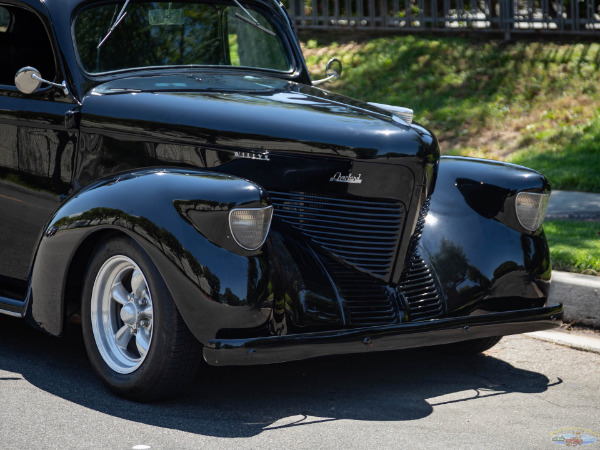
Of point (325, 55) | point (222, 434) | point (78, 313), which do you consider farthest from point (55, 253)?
point (325, 55)

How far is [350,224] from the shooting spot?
4430 millimetres

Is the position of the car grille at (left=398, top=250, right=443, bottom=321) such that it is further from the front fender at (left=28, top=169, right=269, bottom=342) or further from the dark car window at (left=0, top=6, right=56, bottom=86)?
the dark car window at (left=0, top=6, right=56, bottom=86)

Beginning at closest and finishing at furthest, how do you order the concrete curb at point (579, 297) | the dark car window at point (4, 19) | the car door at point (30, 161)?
1. the car door at point (30, 161)
2. the dark car window at point (4, 19)
3. the concrete curb at point (579, 297)

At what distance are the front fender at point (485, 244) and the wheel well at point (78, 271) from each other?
1.55 m

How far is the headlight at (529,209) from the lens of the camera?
498 centimetres

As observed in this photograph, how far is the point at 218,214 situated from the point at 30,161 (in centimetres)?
148

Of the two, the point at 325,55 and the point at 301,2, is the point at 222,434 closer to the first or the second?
the point at 325,55

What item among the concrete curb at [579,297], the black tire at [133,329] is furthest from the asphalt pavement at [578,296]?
the black tire at [133,329]

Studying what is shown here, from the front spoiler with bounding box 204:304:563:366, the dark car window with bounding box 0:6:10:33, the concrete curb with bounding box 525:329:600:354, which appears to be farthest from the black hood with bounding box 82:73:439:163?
the concrete curb with bounding box 525:329:600:354

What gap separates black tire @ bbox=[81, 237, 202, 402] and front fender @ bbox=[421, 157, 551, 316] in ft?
4.41

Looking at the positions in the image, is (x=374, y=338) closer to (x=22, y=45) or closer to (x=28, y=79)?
(x=28, y=79)

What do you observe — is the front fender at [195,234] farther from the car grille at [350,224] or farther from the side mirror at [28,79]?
the side mirror at [28,79]

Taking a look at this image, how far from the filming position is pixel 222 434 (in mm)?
3854

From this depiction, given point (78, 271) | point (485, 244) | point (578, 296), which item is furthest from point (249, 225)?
point (578, 296)
